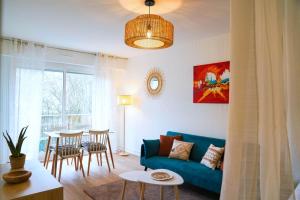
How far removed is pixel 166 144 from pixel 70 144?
1.72 metres

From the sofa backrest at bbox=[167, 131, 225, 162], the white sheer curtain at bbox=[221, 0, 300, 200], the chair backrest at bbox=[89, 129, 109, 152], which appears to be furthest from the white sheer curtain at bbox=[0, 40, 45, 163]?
the white sheer curtain at bbox=[221, 0, 300, 200]

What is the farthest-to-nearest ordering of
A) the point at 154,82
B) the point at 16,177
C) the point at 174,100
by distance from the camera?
the point at 154,82
the point at 174,100
the point at 16,177

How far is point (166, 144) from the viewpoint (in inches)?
139

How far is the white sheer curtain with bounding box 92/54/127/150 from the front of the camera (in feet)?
15.5

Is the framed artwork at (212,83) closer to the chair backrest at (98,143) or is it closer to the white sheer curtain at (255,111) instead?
the chair backrest at (98,143)

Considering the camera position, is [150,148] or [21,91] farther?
[21,91]

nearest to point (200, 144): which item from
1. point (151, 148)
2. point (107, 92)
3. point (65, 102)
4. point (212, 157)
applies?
point (212, 157)

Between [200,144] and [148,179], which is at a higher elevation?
[200,144]

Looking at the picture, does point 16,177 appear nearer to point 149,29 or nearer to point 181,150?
point 149,29

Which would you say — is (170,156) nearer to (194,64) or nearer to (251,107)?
(194,64)

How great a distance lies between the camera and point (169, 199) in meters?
2.60

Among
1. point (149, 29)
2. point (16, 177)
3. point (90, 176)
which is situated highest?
point (149, 29)

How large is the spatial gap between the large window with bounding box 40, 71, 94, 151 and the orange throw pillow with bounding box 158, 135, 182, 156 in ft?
7.39

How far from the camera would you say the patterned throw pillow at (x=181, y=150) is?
3221 millimetres
